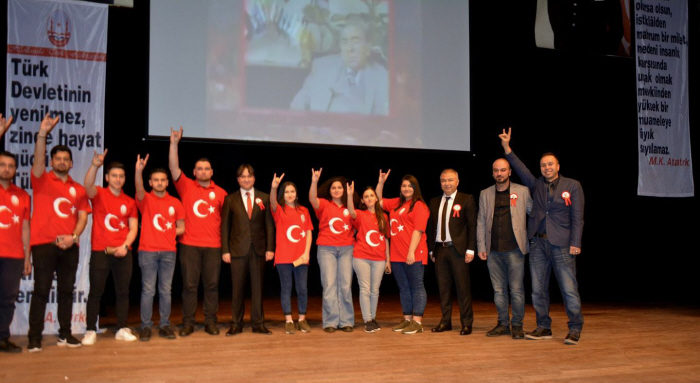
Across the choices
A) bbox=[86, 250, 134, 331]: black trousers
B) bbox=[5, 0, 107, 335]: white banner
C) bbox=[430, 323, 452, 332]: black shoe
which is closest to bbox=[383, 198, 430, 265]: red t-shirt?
bbox=[430, 323, 452, 332]: black shoe

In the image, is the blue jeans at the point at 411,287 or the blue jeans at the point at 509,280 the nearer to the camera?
the blue jeans at the point at 509,280

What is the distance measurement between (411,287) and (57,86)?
325 cm

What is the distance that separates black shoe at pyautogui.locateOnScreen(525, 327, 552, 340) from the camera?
14.5ft

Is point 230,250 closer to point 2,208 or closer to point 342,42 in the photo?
point 2,208

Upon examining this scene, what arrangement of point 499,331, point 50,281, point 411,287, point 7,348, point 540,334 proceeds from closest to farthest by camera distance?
point 7,348 < point 50,281 < point 540,334 < point 499,331 < point 411,287

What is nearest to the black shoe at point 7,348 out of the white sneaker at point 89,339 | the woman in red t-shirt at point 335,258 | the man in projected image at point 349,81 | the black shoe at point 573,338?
the white sneaker at point 89,339

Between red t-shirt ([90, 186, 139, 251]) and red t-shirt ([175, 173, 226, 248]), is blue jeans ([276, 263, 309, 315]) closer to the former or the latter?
red t-shirt ([175, 173, 226, 248])

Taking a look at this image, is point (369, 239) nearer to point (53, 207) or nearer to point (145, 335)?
point (145, 335)

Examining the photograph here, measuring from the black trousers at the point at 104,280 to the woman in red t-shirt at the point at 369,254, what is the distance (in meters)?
1.76

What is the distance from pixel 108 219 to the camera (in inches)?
168

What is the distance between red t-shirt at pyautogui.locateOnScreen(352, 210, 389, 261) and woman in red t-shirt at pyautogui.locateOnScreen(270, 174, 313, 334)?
0.42 meters

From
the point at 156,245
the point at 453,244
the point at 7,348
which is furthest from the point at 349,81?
the point at 7,348

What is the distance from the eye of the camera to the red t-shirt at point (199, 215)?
4551mm

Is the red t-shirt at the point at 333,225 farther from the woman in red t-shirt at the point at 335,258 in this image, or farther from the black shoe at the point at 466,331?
the black shoe at the point at 466,331
